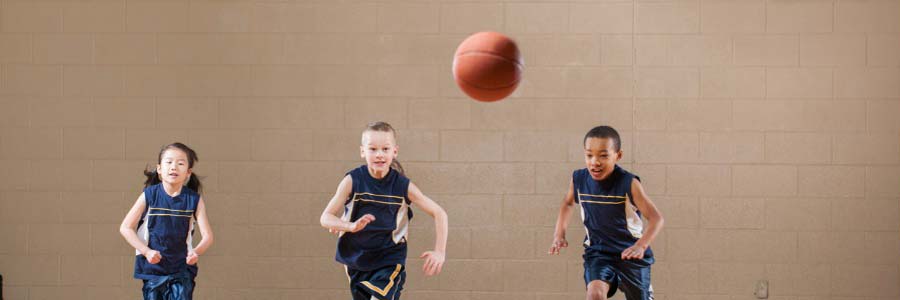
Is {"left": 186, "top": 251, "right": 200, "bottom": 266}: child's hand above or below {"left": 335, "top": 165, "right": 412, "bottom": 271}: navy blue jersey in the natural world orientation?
below

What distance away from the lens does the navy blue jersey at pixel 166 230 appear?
4.81 meters

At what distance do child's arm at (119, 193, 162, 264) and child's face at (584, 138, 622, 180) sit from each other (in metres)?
2.48

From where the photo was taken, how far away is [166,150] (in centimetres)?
502

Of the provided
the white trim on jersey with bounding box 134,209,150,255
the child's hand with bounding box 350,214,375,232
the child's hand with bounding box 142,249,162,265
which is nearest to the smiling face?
the child's hand with bounding box 350,214,375,232

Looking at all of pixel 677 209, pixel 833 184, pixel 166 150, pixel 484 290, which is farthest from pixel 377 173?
pixel 833 184

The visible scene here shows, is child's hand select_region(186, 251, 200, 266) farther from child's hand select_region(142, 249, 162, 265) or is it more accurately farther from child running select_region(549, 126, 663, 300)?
child running select_region(549, 126, 663, 300)

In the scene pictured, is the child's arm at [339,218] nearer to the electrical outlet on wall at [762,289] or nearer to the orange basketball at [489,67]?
the orange basketball at [489,67]

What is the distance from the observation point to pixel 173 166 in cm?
494

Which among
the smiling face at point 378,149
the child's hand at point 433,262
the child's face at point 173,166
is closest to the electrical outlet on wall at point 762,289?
the child's hand at point 433,262

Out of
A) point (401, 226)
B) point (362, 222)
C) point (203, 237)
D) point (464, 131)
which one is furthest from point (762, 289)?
point (203, 237)

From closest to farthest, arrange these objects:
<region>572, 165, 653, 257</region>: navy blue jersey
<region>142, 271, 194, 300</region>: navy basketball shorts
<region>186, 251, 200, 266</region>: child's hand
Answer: <region>186, 251, 200, 266</region>: child's hand
<region>142, 271, 194, 300</region>: navy basketball shorts
<region>572, 165, 653, 257</region>: navy blue jersey

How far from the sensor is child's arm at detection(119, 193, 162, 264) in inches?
182

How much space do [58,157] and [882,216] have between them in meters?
5.84

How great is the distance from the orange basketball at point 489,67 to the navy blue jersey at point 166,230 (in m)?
1.76
